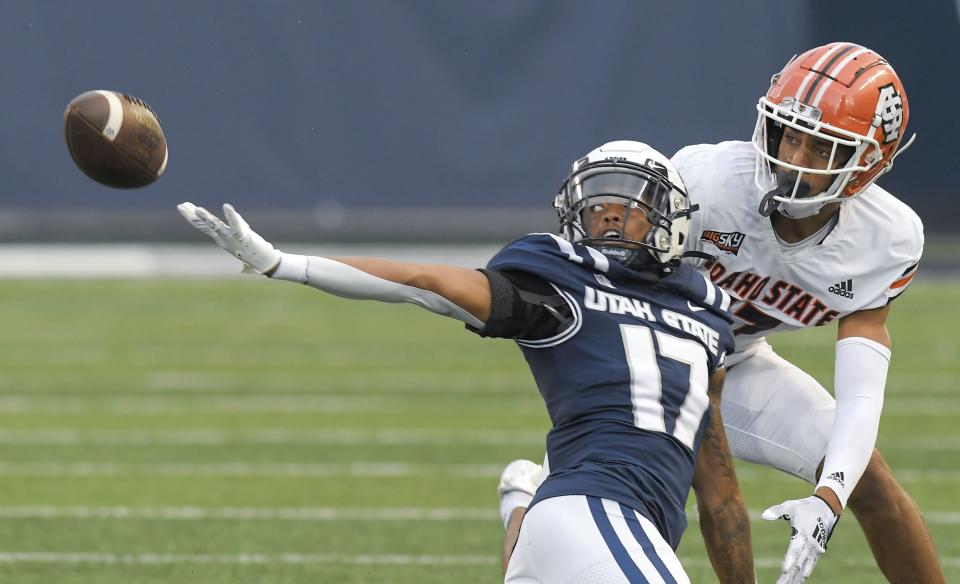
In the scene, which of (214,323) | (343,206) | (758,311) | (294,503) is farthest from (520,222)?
(758,311)

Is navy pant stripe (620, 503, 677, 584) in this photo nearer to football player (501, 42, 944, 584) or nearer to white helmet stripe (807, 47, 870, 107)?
football player (501, 42, 944, 584)

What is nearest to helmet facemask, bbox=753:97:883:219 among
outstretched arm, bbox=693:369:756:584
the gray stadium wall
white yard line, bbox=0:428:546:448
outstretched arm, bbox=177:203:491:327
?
outstretched arm, bbox=693:369:756:584

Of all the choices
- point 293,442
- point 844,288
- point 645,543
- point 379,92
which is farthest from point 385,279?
point 379,92

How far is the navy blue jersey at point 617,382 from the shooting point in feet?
9.21

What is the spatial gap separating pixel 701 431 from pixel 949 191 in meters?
9.76

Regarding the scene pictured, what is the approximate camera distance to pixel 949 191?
1212cm

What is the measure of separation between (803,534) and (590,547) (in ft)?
1.91

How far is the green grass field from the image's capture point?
477 cm

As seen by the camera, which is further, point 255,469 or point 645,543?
point 255,469

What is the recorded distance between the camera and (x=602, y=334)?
9.42 ft

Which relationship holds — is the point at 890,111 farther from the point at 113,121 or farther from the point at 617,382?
the point at 113,121

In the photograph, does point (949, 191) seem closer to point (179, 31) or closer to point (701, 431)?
point (179, 31)

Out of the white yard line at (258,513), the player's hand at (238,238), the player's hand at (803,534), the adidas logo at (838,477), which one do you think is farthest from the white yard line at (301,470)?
the player's hand at (238,238)

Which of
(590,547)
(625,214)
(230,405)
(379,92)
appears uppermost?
(379,92)
